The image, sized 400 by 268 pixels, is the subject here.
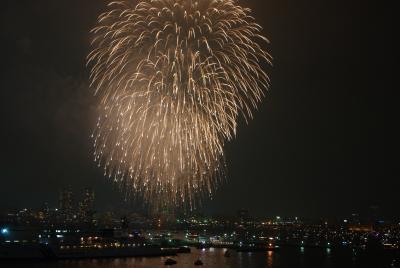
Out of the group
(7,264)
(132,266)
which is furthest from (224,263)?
(7,264)

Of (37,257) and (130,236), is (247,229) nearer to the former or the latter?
(130,236)

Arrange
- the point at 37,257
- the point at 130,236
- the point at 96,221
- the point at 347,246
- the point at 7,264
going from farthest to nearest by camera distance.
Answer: the point at 96,221 → the point at 347,246 → the point at 130,236 → the point at 37,257 → the point at 7,264

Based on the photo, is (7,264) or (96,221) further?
(96,221)

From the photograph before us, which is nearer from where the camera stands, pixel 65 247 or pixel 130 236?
pixel 65 247

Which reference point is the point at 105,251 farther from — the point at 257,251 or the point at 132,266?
the point at 257,251

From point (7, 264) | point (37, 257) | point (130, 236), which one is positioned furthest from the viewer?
point (130, 236)

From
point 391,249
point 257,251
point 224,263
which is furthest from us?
point 391,249

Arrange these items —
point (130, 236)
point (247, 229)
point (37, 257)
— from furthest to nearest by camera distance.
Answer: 1. point (247, 229)
2. point (130, 236)
3. point (37, 257)

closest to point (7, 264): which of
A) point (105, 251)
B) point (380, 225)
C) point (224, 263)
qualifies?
point (105, 251)
